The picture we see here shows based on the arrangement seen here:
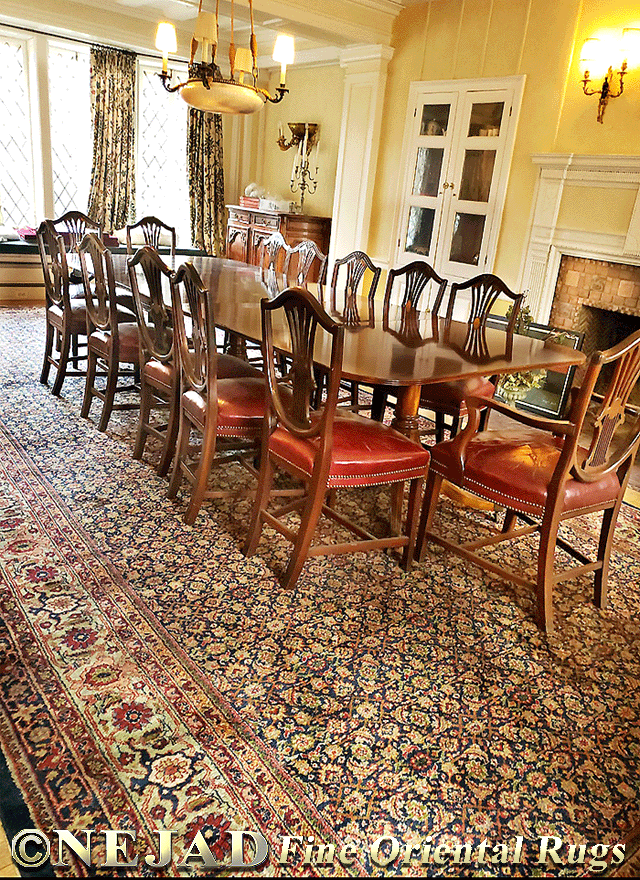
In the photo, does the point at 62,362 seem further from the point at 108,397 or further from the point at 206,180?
the point at 206,180

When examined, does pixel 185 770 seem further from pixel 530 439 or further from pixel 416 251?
pixel 416 251

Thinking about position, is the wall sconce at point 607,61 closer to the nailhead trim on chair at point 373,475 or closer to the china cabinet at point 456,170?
the china cabinet at point 456,170

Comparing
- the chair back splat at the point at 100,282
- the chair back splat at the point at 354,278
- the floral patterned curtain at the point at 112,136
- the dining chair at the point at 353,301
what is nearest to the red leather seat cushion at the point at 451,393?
the dining chair at the point at 353,301

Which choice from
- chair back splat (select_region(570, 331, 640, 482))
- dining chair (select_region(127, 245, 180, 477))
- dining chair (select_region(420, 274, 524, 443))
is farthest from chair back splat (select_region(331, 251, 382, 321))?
chair back splat (select_region(570, 331, 640, 482))

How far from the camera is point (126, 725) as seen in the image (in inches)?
65.6

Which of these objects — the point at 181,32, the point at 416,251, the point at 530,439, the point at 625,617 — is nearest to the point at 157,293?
the point at 530,439

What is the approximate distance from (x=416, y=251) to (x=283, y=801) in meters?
5.02

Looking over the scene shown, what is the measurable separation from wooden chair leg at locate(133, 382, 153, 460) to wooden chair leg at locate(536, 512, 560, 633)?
6.27ft

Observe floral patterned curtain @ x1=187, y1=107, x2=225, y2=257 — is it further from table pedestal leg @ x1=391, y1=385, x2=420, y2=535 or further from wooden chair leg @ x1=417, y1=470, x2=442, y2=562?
wooden chair leg @ x1=417, y1=470, x2=442, y2=562

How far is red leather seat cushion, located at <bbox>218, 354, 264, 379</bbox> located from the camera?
2.98m

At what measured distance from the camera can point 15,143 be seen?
22.5 feet

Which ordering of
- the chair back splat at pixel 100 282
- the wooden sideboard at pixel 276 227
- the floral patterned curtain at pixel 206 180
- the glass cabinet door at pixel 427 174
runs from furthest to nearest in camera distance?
the floral patterned curtain at pixel 206 180 < the wooden sideboard at pixel 276 227 < the glass cabinet door at pixel 427 174 < the chair back splat at pixel 100 282

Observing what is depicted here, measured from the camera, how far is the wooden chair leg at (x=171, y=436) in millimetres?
2939

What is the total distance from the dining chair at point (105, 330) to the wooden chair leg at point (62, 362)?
11.0 inches
